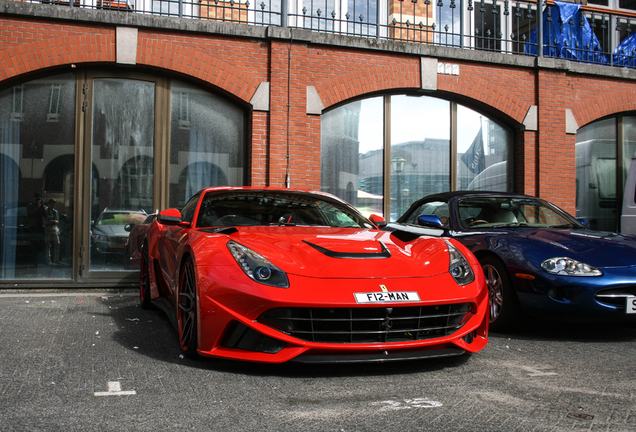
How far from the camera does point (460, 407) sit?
9.24 feet

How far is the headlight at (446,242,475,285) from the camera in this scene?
377 cm

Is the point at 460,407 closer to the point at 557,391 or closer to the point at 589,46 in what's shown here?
the point at 557,391

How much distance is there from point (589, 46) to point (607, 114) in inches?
63.0

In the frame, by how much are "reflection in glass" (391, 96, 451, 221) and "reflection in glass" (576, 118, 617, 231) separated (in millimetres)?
2759

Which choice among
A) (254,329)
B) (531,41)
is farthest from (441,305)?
(531,41)

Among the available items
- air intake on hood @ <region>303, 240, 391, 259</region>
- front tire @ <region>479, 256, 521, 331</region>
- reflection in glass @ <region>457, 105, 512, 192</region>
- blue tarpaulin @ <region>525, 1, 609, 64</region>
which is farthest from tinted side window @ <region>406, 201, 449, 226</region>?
blue tarpaulin @ <region>525, 1, 609, 64</region>

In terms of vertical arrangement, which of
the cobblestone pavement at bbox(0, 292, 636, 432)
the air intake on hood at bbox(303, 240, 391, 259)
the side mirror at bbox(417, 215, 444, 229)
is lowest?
the cobblestone pavement at bbox(0, 292, 636, 432)

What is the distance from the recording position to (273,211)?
4.94 meters

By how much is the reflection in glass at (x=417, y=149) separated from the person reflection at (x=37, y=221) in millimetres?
5394

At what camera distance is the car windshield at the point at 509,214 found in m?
6.05

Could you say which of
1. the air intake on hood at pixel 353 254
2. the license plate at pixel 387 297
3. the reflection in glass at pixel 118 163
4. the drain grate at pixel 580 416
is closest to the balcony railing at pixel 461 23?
the reflection in glass at pixel 118 163

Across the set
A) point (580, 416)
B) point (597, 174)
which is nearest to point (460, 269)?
point (580, 416)

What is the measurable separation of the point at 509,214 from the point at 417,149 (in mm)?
3948

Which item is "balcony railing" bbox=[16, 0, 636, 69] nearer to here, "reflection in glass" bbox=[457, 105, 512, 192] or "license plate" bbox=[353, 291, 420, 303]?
"reflection in glass" bbox=[457, 105, 512, 192]
